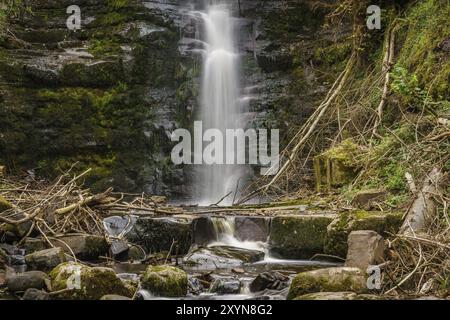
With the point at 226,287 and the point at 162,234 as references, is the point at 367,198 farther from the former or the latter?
the point at 162,234

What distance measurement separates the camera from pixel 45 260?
17.0 feet

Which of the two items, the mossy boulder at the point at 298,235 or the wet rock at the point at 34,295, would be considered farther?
the mossy boulder at the point at 298,235

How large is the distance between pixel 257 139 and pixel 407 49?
11.4 feet

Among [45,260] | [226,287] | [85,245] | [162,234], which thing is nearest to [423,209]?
[226,287]

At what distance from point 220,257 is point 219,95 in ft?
18.5

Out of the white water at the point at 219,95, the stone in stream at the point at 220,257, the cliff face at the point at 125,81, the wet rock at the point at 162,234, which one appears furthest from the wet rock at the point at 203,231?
the cliff face at the point at 125,81

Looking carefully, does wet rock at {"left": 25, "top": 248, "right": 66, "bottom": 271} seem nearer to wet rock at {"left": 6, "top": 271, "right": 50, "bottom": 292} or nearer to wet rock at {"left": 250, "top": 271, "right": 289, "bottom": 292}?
wet rock at {"left": 6, "top": 271, "right": 50, "bottom": 292}

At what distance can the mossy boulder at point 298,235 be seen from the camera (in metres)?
6.21

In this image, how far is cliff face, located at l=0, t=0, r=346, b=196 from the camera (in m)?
10.1

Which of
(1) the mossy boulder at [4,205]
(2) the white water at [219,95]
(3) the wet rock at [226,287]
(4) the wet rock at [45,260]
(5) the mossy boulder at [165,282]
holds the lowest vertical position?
(3) the wet rock at [226,287]

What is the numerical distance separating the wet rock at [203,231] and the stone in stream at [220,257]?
10.7 inches

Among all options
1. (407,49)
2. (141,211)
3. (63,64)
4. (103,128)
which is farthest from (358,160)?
(63,64)

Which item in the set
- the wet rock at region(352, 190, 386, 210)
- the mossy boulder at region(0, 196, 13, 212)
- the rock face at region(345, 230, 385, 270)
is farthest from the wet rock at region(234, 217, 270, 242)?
the mossy boulder at region(0, 196, 13, 212)

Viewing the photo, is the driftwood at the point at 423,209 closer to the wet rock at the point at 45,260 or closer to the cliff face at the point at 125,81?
Result: the wet rock at the point at 45,260
